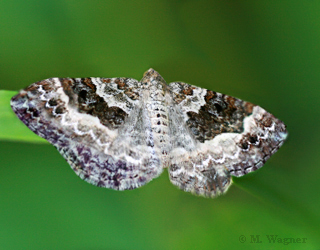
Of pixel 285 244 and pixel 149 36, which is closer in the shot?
pixel 285 244

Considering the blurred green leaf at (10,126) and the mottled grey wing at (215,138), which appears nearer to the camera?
the blurred green leaf at (10,126)

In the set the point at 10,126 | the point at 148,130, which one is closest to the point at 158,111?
the point at 148,130

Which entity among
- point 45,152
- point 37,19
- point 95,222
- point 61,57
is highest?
point 37,19

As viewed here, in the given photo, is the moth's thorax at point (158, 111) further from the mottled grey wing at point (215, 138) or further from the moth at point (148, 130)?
the mottled grey wing at point (215, 138)

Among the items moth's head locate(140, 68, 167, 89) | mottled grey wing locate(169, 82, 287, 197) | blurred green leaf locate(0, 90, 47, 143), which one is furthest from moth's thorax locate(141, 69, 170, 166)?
blurred green leaf locate(0, 90, 47, 143)

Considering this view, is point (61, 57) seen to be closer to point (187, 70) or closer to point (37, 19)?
point (37, 19)

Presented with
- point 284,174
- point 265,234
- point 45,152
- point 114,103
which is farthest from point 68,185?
point 284,174

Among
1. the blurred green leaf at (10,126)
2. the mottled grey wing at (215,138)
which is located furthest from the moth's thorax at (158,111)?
the blurred green leaf at (10,126)
